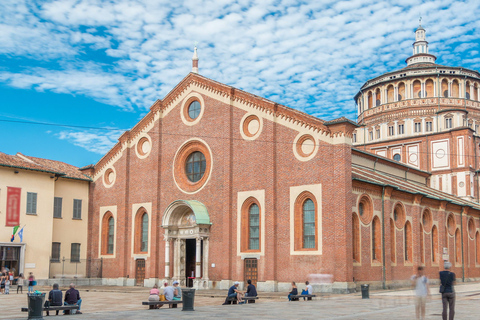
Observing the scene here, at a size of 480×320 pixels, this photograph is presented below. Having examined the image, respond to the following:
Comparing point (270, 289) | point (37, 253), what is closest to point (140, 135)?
point (37, 253)

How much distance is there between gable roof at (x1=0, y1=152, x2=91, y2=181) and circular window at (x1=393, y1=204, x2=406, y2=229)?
23.4 m

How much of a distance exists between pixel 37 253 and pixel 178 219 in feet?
34.4

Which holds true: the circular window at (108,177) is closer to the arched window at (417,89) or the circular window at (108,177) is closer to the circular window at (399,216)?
the circular window at (399,216)

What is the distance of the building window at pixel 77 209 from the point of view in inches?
1658

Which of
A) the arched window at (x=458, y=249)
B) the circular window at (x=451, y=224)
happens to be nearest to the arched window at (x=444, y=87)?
the circular window at (x=451, y=224)

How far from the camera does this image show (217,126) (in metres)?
36.2

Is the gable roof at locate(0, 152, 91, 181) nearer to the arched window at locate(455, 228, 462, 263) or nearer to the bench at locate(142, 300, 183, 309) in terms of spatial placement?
the bench at locate(142, 300, 183, 309)

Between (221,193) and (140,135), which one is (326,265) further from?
(140,135)

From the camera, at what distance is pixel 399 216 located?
120ft

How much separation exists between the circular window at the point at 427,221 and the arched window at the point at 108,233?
23.1m

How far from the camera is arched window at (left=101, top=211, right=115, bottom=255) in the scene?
41.5 meters

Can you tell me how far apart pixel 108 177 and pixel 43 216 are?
5.73 m

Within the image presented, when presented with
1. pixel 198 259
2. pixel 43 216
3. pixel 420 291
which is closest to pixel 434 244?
pixel 198 259

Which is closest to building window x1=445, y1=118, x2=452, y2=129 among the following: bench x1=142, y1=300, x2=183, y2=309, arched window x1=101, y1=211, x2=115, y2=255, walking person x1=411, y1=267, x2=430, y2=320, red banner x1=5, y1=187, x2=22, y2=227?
arched window x1=101, y1=211, x2=115, y2=255
